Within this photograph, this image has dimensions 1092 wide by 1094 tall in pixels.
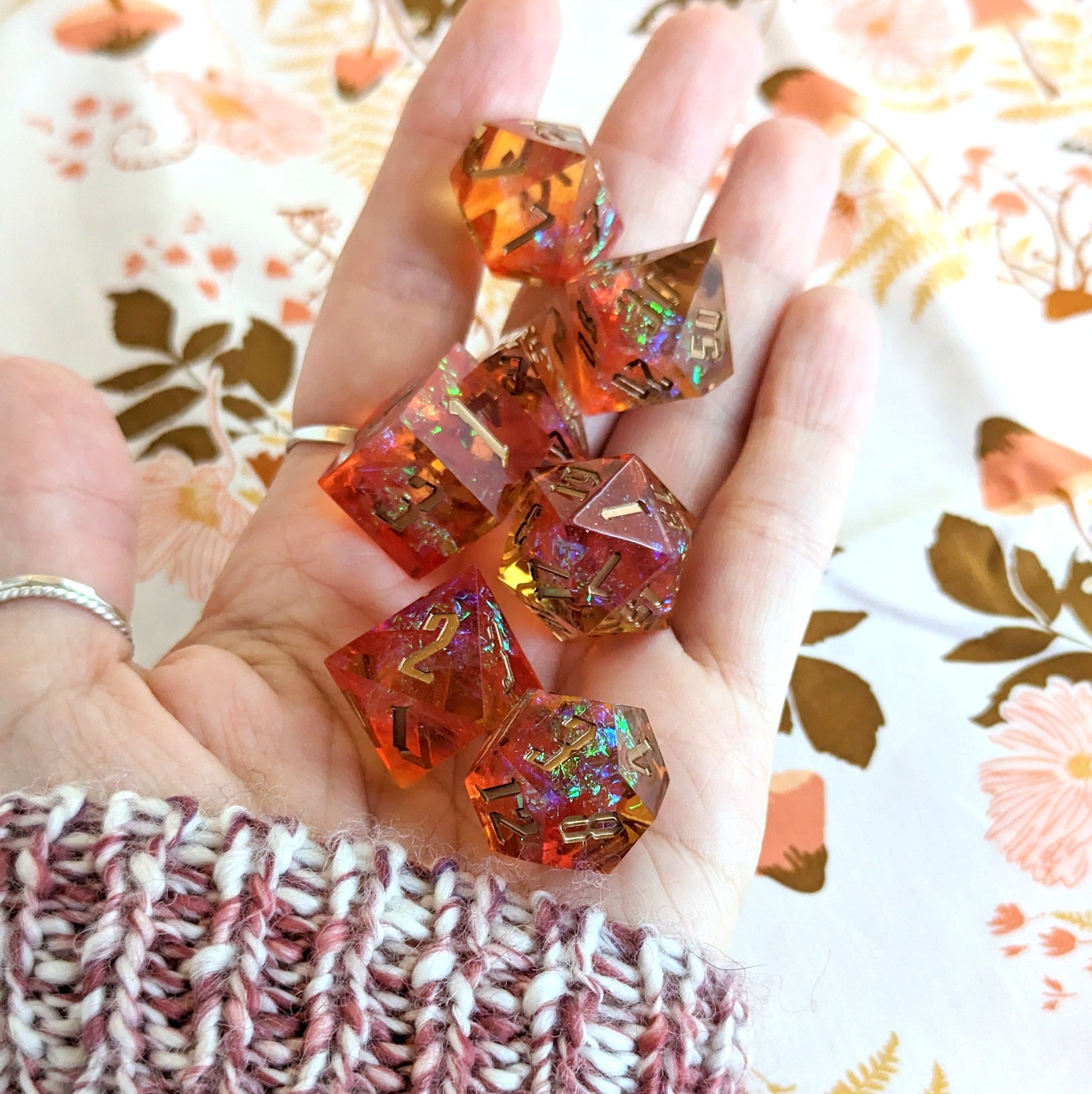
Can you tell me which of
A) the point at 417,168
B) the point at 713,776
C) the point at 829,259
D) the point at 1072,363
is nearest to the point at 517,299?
the point at 417,168

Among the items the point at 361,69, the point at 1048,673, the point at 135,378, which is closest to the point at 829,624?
the point at 1048,673

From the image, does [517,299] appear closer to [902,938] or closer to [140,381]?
[140,381]

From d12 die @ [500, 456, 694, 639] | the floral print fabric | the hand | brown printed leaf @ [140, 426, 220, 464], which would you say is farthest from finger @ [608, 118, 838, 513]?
brown printed leaf @ [140, 426, 220, 464]

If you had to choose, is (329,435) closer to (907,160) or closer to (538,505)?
(538,505)

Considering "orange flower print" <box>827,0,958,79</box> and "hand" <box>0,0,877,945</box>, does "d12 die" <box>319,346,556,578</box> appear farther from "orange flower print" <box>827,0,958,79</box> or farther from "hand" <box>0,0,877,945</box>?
"orange flower print" <box>827,0,958,79</box>

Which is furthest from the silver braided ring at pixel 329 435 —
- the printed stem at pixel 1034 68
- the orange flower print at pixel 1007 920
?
the printed stem at pixel 1034 68

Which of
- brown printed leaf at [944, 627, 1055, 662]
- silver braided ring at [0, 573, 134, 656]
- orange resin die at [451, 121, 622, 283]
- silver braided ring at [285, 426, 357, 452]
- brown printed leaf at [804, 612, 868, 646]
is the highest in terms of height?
orange resin die at [451, 121, 622, 283]

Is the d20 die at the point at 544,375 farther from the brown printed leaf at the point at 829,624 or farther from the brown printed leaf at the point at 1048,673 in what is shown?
the brown printed leaf at the point at 1048,673
